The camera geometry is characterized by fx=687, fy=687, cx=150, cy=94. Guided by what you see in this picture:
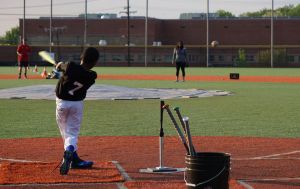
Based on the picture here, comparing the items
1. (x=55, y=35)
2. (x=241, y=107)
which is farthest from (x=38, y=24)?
(x=241, y=107)

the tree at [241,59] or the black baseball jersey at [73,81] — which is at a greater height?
the tree at [241,59]

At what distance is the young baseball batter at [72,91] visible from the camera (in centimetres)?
941

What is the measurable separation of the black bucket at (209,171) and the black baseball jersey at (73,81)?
2.41 meters

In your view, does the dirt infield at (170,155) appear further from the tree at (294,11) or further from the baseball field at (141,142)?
the tree at (294,11)

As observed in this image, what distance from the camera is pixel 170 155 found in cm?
1116

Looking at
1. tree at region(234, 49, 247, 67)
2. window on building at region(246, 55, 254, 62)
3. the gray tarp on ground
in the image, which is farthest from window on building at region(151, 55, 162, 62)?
the gray tarp on ground

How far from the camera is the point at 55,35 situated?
3656 inches

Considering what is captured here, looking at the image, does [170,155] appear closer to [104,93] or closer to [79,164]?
[79,164]

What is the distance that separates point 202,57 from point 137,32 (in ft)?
36.1

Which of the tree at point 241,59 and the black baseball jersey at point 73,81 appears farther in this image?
the tree at point 241,59

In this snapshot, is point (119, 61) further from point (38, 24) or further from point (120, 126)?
point (120, 126)

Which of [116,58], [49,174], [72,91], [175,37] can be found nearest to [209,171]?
[49,174]

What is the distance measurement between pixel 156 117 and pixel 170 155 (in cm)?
650

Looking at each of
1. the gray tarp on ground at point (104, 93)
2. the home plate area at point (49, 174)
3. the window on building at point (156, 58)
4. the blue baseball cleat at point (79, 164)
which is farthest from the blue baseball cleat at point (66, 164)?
the window on building at point (156, 58)
